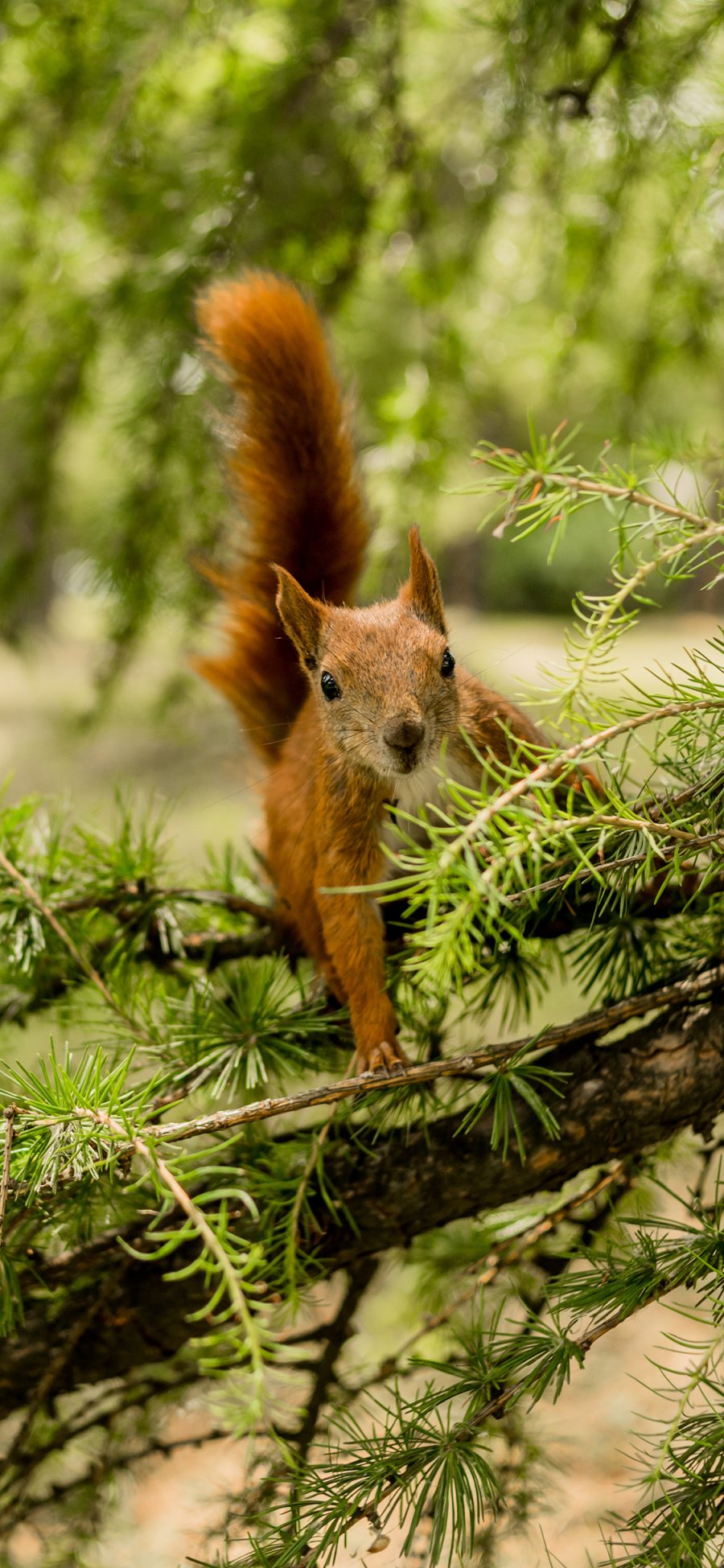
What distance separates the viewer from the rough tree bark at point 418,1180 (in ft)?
1.78

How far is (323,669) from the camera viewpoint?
581 mm

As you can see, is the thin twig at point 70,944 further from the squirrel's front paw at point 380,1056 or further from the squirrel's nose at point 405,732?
the squirrel's nose at point 405,732

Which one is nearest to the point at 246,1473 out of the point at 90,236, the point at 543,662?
the point at 543,662

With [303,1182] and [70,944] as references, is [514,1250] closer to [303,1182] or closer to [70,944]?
[303,1182]

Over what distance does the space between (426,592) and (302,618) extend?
7 centimetres

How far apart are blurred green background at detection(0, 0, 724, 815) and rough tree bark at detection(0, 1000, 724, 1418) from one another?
14.4 inches

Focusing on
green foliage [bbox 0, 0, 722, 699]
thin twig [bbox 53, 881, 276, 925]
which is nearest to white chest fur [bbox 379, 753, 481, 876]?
thin twig [bbox 53, 881, 276, 925]

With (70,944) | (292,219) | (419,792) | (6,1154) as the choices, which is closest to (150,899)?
(70,944)

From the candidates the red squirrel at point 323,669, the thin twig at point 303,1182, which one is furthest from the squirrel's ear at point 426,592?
the thin twig at point 303,1182

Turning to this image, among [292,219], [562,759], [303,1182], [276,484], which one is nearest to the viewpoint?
[562,759]

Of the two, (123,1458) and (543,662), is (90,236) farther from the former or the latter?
(123,1458)

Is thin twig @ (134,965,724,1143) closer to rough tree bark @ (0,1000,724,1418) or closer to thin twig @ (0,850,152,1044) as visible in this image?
rough tree bark @ (0,1000,724,1418)

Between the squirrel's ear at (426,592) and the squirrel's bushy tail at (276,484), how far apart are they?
0.15 meters

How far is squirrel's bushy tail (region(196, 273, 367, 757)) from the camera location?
692 millimetres
